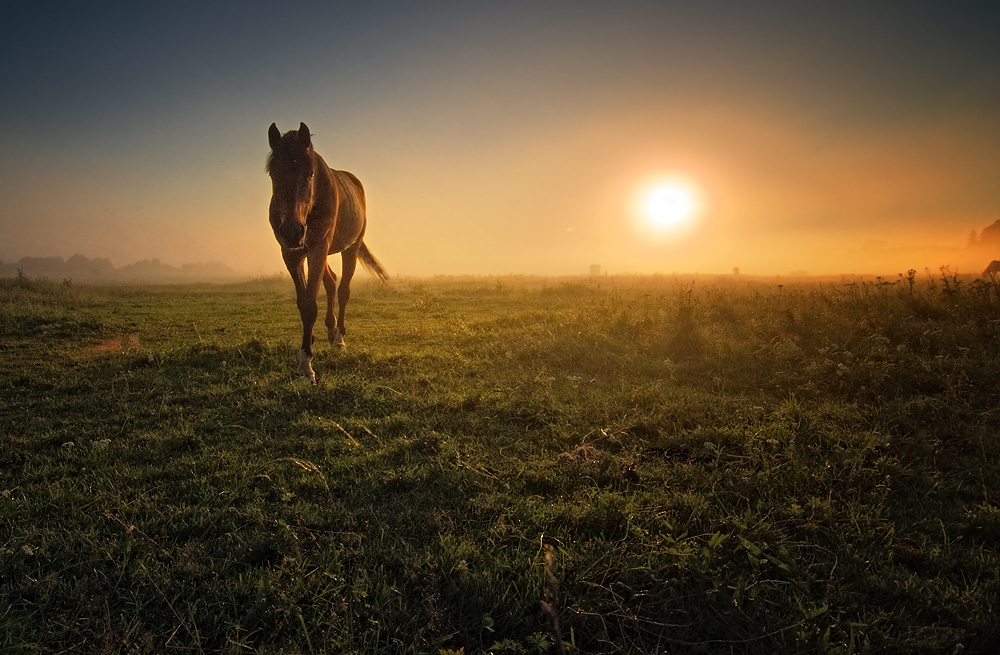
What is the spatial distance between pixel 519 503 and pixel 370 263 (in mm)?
9744

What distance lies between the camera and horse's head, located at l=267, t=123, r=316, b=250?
555 cm

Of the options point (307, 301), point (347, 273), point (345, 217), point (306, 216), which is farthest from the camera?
point (347, 273)

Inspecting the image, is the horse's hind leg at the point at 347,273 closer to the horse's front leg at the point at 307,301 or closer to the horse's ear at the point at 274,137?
the horse's front leg at the point at 307,301

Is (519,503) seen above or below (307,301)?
below

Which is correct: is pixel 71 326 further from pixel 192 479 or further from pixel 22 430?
pixel 192 479

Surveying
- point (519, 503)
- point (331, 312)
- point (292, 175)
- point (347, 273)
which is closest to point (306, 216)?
point (292, 175)

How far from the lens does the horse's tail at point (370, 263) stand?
11.4m

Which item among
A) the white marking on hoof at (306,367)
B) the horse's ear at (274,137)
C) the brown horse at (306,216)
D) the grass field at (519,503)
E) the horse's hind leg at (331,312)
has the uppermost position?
the horse's ear at (274,137)

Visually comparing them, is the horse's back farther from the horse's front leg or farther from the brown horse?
the horse's front leg

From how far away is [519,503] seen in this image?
2949 millimetres

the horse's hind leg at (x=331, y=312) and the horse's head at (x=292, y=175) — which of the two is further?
the horse's hind leg at (x=331, y=312)

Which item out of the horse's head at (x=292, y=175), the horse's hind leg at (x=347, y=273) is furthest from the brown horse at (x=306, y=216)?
the horse's hind leg at (x=347, y=273)

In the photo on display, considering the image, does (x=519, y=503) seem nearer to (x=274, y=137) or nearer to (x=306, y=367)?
(x=306, y=367)

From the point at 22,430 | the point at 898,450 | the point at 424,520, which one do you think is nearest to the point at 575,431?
the point at 424,520
